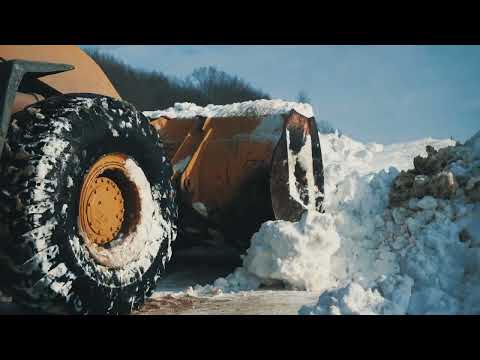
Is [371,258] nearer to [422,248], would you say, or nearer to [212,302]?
[422,248]

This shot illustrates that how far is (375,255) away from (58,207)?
8.51 ft

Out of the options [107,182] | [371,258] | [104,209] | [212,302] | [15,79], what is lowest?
[212,302]

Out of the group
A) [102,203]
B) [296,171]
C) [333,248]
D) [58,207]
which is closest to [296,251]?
[333,248]

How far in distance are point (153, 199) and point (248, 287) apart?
109 centimetres

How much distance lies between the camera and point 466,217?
4426 mm

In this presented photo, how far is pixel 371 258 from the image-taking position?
4438mm

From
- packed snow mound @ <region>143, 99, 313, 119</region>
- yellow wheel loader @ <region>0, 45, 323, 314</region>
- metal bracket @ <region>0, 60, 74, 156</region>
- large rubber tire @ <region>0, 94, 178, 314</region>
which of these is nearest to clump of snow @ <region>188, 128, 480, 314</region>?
yellow wheel loader @ <region>0, 45, 323, 314</region>

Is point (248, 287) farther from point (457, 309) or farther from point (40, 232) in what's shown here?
point (40, 232)

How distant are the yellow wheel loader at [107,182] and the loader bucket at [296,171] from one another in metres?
0.01

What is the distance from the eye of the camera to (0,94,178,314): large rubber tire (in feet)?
8.29

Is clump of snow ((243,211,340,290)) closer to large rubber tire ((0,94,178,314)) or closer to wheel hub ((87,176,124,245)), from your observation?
large rubber tire ((0,94,178,314))

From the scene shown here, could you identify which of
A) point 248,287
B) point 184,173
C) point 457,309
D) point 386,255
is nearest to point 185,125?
point 184,173

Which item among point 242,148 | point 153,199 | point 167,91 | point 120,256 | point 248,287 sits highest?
point 167,91

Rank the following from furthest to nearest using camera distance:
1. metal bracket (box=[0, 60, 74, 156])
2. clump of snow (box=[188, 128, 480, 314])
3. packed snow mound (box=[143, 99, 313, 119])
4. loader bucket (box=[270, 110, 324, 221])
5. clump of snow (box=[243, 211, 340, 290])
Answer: packed snow mound (box=[143, 99, 313, 119]) < loader bucket (box=[270, 110, 324, 221]) < clump of snow (box=[243, 211, 340, 290]) < clump of snow (box=[188, 128, 480, 314]) < metal bracket (box=[0, 60, 74, 156])
